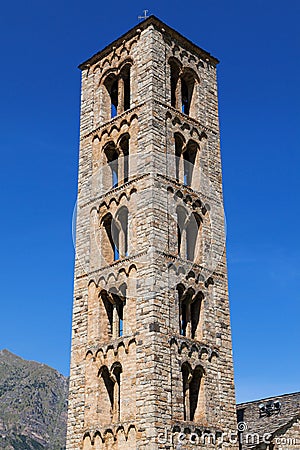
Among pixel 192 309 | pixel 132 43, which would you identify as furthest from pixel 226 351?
pixel 132 43

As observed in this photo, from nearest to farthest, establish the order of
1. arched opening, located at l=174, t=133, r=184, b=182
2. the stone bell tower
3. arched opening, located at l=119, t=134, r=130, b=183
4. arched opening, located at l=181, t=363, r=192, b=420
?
the stone bell tower, arched opening, located at l=181, t=363, r=192, b=420, arched opening, located at l=174, t=133, r=184, b=182, arched opening, located at l=119, t=134, r=130, b=183

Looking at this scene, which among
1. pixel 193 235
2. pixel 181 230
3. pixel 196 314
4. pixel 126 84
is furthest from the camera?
pixel 126 84

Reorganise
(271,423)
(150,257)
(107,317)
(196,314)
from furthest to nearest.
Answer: (196,314) < (107,317) < (271,423) < (150,257)

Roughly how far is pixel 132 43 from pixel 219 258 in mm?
10546

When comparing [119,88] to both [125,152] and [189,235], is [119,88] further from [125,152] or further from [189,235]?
[189,235]

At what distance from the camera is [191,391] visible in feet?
81.0

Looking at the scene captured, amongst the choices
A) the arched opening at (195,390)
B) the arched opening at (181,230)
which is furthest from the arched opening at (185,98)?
the arched opening at (195,390)

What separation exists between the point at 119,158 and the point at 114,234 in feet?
11.2

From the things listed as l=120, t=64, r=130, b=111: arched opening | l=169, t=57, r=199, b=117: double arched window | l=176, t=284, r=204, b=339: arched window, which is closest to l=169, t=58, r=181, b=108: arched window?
l=169, t=57, r=199, b=117: double arched window

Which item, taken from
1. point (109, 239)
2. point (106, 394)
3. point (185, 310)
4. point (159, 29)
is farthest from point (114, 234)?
point (159, 29)

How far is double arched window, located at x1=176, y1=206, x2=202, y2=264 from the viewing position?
1043 inches

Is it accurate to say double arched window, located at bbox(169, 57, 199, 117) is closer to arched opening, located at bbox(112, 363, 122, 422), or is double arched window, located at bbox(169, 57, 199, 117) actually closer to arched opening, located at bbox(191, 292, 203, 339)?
arched opening, located at bbox(191, 292, 203, 339)

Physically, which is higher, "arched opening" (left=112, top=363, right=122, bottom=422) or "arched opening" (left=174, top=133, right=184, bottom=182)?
"arched opening" (left=174, top=133, right=184, bottom=182)

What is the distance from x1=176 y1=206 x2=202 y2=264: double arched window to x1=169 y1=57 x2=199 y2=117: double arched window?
16.6 feet
